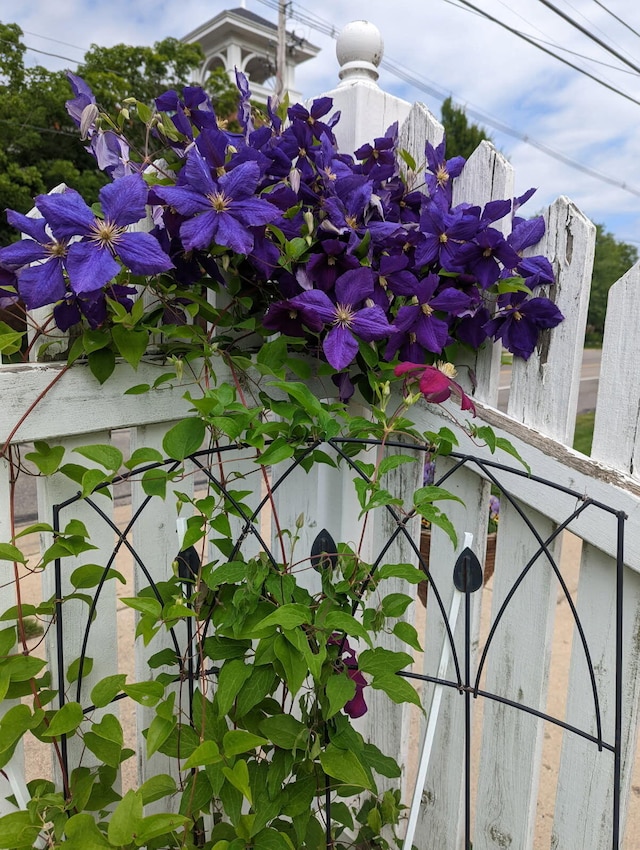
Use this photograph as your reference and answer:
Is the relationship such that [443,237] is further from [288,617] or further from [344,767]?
[344,767]

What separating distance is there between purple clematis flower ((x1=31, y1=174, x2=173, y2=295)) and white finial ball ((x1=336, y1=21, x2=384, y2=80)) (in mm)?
773

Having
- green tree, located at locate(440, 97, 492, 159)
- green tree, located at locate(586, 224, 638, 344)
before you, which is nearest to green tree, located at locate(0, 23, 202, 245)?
green tree, located at locate(440, 97, 492, 159)

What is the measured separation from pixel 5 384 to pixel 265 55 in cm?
2186

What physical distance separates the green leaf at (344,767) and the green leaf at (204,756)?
157 millimetres

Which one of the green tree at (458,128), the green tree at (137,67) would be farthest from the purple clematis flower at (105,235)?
the green tree at (458,128)

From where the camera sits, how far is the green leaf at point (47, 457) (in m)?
0.88

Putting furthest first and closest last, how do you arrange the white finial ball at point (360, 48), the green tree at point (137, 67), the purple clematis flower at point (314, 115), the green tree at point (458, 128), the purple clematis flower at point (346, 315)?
the green tree at point (458, 128) < the green tree at point (137, 67) < the white finial ball at point (360, 48) < the purple clematis flower at point (314, 115) < the purple clematis flower at point (346, 315)

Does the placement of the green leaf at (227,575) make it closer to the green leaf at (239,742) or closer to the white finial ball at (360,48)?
the green leaf at (239,742)

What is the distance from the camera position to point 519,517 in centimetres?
104

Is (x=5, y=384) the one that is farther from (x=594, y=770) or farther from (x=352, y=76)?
(x=594, y=770)

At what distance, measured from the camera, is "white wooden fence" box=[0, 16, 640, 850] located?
0.91 m

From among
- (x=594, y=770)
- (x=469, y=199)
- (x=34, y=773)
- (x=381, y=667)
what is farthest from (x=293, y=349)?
(x=34, y=773)

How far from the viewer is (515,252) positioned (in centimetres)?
98

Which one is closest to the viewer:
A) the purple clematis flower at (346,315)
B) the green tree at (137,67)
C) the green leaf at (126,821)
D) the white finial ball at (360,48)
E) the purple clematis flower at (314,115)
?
the green leaf at (126,821)
